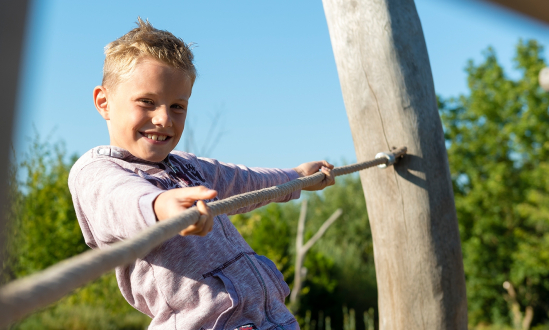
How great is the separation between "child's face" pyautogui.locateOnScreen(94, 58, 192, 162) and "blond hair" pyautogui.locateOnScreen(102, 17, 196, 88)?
23 millimetres

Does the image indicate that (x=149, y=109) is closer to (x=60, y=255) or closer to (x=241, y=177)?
(x=241, y=177)

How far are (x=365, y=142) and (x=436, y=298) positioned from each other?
679mm

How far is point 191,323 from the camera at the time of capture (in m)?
1.31

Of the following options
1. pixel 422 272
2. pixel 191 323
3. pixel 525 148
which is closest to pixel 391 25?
pixel 422 272

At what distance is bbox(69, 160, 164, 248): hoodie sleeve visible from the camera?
1.09m

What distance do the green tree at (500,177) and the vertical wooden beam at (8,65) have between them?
17823mm

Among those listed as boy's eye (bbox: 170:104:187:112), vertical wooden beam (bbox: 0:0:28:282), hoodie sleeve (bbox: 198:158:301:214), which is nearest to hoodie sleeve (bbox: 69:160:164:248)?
boy's eye (bbox: 170:104:187:112)

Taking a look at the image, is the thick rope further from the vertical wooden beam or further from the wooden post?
the wooden post

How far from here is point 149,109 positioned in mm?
1374

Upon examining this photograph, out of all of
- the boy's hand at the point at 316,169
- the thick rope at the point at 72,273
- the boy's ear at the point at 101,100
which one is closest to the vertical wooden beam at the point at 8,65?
the thick rope at the point at 72,273

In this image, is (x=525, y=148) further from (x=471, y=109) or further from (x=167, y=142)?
(x=167, y=142)

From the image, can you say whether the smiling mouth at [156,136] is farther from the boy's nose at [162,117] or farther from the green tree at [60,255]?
the green tree at [60,255]

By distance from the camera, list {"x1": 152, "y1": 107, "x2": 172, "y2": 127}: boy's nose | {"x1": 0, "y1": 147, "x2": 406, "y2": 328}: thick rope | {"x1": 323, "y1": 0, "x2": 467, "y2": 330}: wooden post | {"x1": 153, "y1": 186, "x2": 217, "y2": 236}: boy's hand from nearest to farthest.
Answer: {"x1": 0, "y1": 147, "x2": 406, "y2": 328}: thick rope < {"x1": 153, "y1": 186, "x2": 217, "y2": 236}: boy's hand < {"x1": 152, "y1": 107, "x2": 172, "y2": 127}: boy's nose < {"x1": 323, "y1": 0, "x2": 467, "y2": 330}: wooden post

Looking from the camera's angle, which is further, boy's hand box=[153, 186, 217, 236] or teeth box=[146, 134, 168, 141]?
teeth box=[146, 134, 168, 141]
